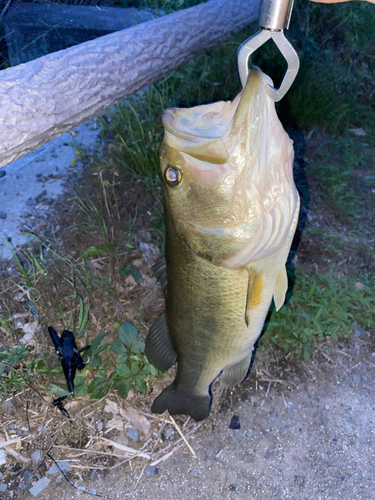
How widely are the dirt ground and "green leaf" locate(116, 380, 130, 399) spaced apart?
16.1 inches

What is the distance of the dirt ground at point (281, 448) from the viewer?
2.12m

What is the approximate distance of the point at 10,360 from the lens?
2.30m

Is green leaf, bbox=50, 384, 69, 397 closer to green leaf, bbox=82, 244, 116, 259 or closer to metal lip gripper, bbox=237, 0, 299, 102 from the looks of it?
green leaf, bbox=82, 244, 116, 259

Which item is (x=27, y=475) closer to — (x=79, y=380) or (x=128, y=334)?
(x=79, y=380)

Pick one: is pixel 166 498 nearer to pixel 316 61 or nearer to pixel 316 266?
pixel 316 266

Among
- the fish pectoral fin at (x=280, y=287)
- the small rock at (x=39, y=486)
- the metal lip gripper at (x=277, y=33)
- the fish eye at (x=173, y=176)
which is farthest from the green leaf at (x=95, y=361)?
the metal lip gripper at (x=277, y=33)

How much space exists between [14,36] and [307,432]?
3.39 m

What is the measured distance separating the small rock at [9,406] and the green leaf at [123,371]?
0.67m

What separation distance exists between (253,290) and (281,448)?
156 centimetres

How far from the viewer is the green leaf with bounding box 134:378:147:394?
2.33 metres

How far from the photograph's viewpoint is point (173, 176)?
3.67 feet

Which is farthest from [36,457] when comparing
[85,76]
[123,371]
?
[85,76]

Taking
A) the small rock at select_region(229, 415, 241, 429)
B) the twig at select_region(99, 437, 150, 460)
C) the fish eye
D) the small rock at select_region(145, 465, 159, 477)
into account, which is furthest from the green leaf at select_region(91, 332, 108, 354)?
the fish eye

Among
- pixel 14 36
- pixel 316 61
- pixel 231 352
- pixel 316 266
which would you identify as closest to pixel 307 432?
pixel 231 352
